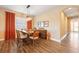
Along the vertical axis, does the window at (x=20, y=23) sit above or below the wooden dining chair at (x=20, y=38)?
above

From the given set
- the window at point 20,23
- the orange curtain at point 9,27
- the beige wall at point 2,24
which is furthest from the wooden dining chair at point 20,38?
the beige wall at point 2,24

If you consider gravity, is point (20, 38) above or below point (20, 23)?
below

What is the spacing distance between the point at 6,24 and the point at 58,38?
108 inches

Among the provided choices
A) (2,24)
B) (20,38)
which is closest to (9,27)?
(2,24)

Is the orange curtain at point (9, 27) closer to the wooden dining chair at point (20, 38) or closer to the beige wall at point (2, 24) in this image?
the beige wall at point (2, 24)

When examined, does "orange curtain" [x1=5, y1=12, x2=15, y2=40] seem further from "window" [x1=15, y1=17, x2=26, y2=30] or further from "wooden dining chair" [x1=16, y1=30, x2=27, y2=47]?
"window" [x1=15, y1=17, x2=26, y2=30]

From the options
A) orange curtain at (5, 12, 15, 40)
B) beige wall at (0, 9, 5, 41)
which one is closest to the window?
orange curtain at (5, 12, 15, 40)

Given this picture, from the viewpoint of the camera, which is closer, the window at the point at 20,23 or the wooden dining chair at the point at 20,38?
the window at the point at 20,23

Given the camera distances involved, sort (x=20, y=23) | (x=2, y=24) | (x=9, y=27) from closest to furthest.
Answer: (x=20, y=23)
(x=9, y=27)
(x=2, y=24)

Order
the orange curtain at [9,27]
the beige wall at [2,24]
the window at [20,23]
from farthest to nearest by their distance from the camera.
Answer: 1. the beige wall at [2,24]
2. the orange curtain at [9,27]
3. the window at [20,23]

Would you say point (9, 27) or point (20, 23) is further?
point (9, 27)

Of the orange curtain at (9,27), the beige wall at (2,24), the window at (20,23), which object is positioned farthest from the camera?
the beige wall at (2,24)

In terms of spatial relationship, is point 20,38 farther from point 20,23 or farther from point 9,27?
point 20,23
